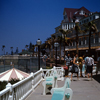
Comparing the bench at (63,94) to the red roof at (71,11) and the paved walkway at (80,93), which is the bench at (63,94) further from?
the red roof at (71,11)

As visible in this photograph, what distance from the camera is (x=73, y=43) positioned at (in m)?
62.2

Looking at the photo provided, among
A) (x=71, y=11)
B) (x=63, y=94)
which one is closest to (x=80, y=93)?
(x=63, y=94)

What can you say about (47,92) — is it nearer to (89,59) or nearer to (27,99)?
(27,99)

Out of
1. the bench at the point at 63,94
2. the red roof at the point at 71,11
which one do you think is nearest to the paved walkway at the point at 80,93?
the bench at the point at 63,94

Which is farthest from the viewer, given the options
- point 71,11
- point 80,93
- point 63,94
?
point 71,11

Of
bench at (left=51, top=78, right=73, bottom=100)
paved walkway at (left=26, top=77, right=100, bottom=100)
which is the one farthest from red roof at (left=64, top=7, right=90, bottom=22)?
bench at (left=51, top=78, right=73, bottom=100)

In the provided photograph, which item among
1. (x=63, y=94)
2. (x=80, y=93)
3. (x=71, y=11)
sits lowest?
(x=80, y=93)

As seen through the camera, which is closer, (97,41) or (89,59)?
(89,59)

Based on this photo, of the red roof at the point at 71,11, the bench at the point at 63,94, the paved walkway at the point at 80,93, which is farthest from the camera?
the red roof at the point at 71,11

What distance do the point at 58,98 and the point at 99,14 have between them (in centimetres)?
5283

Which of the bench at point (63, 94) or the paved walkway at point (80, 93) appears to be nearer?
the bench at point (63, 94)

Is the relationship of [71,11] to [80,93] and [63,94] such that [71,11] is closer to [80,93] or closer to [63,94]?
[80,93]

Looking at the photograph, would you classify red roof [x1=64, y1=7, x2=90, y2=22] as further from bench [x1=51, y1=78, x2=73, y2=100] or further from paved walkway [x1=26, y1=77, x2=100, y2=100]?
bench [x1=51, y1=78, x2=73, y2=100]

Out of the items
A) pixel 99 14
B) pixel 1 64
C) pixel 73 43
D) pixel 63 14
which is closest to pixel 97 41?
pixel 99 14
